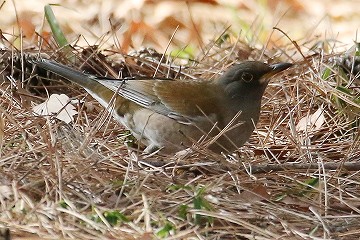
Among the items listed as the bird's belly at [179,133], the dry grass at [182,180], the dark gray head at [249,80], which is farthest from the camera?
the dark gray head at [249,80]

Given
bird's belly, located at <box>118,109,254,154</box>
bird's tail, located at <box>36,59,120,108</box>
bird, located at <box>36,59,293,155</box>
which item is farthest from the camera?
bird's tail, located at <box>36,59,120,108</box>

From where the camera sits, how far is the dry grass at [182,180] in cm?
368

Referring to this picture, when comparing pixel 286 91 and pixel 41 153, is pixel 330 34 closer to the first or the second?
pixel 286 91

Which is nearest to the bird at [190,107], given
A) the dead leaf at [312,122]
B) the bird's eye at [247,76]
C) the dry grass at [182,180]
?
the bird's eye at [247,76]

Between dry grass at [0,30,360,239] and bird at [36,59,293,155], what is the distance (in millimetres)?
166

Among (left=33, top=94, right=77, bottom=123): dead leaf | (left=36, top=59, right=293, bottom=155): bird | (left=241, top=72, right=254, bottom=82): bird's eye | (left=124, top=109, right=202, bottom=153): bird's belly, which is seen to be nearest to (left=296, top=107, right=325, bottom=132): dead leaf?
(left=36, top=59, right=293, bottom=155): bird

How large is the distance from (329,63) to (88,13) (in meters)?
4.18

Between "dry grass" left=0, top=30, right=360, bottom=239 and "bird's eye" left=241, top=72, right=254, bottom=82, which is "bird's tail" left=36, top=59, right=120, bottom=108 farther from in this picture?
"bird's eye" left=241, top=72, right=254, bottom=82

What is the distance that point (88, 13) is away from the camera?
1008 centimetres

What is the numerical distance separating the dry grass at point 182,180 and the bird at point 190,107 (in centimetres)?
17

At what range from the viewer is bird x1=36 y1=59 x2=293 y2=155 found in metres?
5.20

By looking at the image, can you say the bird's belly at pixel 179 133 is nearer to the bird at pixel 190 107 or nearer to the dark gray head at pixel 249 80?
the bird at pixel 190 107

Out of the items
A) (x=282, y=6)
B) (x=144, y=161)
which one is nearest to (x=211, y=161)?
(x=144, y=161)

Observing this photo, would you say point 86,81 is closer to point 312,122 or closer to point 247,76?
point 247,76
